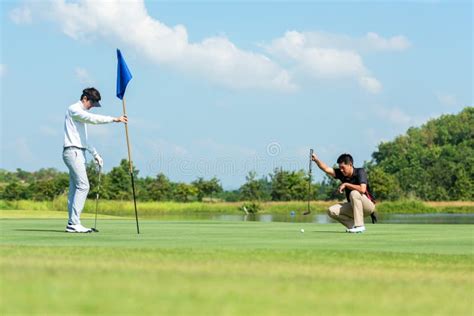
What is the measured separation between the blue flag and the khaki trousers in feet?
13.7

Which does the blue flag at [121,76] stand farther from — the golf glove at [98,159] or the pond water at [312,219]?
the pond water at [312,219]

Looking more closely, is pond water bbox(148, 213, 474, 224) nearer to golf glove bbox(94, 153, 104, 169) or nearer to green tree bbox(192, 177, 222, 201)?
golf glove bbox(94, 153, 104, 169)

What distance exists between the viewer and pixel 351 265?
30.4 ft

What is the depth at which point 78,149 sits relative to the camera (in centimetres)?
1534

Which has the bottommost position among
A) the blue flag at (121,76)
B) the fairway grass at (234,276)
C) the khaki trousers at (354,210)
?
the fairway grass at (234,276)

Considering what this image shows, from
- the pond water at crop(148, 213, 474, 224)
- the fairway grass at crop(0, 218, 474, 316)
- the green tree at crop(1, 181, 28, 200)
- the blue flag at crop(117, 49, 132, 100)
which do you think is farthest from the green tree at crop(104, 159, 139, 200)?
the fairway grass at crop(0, 218, 474, 316)

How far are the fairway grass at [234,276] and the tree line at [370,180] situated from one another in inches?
1936

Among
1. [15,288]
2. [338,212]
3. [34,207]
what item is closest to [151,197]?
[34,207]

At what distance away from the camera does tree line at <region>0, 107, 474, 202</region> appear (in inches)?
2586

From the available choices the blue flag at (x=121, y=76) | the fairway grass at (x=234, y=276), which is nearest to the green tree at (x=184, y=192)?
the blue flag at (x=121, y=76)

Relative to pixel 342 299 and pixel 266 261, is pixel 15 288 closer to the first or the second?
pixel 342 299

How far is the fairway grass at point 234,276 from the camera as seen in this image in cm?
581

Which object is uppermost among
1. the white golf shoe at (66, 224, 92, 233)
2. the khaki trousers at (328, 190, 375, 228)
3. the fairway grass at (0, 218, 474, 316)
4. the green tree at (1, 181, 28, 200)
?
the green tree at (1, 181, 28, 200)

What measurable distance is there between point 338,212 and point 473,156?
90.4 meters
